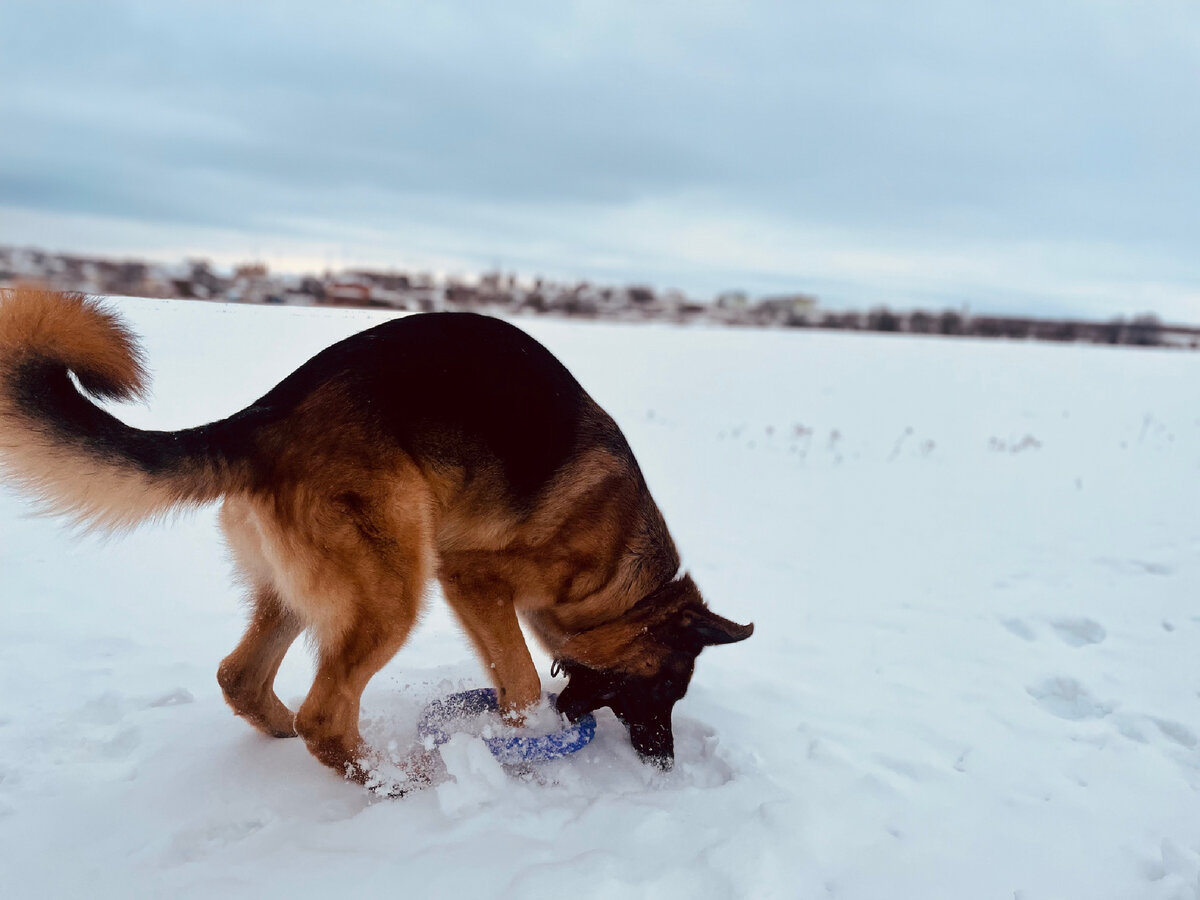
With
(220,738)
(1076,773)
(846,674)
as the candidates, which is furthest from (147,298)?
(1076,773)

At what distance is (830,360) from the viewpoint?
2291 centimetres

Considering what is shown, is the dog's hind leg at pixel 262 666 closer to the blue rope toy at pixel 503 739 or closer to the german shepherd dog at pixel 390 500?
the german shepherd dog at pixel 390 500

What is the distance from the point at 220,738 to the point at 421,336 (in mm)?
2000

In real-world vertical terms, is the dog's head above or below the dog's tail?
below

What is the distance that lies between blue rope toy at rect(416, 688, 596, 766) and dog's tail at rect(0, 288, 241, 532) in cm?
140

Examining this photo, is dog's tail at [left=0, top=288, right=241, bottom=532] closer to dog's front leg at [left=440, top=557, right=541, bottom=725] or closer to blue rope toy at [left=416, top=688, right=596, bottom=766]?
dog's front leg at [left=440, top=557, right=541, bottom=725]

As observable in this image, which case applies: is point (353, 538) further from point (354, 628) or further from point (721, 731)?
point (721, 731)

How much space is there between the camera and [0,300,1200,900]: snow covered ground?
2.67 meters

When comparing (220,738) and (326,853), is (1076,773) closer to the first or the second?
(326,853)

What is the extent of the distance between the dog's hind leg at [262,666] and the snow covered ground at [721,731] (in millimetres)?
141

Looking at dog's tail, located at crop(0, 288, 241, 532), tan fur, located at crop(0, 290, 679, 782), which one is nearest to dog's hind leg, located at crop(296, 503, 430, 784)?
tan fur, located at crop(0, 290, 679, 782)

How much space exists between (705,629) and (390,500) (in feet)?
5.02

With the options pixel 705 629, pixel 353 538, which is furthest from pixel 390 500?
pixel 705 629

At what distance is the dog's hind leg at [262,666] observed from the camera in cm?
337
